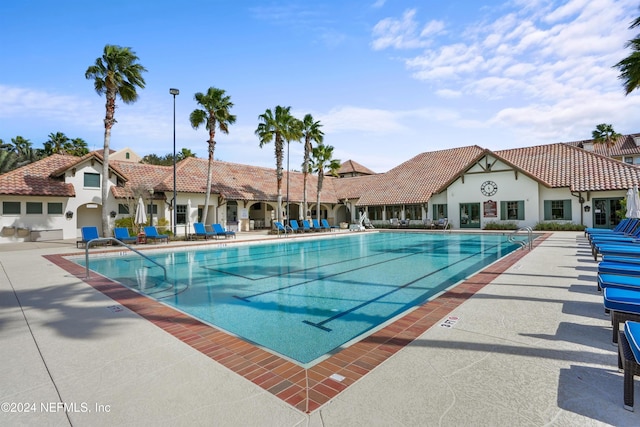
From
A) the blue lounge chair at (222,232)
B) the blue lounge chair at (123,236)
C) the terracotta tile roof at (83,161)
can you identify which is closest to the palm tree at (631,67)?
the blue lounge chair at (222,232)

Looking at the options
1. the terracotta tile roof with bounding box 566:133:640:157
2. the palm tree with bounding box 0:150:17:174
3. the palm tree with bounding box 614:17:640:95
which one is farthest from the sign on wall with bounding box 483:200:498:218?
the palm tree with bounding box 0:150:17:174

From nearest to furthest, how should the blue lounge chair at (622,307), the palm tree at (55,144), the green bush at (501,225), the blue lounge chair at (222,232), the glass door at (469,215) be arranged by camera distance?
the blue lounge chair at (622,307) → the blue lounge chair at (222,232) → the green bush at (501,225) → the glass door at (469,215) → the palm tree at (55,144)

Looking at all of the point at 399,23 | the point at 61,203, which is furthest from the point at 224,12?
the point at 61,203

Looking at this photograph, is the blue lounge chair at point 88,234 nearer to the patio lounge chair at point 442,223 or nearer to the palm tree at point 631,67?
the patio lounge chair at point 442,223

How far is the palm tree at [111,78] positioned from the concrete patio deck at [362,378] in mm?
15120

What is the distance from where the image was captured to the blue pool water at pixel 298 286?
5242mm

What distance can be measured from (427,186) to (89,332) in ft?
95.4

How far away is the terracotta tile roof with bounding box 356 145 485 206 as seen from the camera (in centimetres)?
2984

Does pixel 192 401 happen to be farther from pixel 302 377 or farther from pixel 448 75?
pixel 448 75

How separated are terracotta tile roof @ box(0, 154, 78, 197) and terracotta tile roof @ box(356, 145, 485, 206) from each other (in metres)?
23.5

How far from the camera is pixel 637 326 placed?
9.57 ft

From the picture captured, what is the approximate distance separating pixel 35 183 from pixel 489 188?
105ft

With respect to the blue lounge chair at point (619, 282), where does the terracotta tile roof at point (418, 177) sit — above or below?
above

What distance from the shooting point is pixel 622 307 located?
375cm
